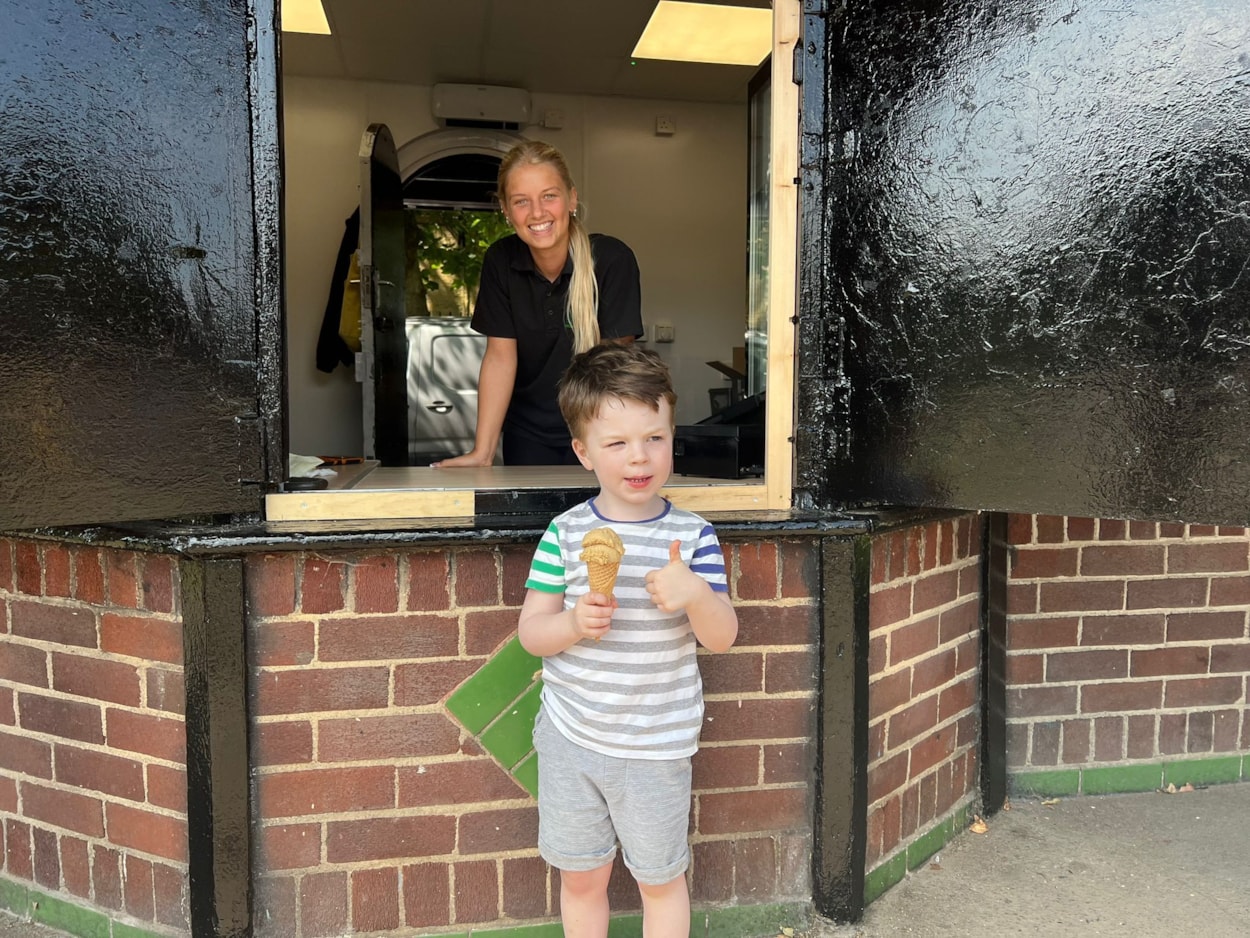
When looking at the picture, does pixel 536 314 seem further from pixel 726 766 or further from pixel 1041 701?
pixel 1041 701

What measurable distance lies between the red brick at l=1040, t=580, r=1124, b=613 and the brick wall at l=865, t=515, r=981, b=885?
1.37ft

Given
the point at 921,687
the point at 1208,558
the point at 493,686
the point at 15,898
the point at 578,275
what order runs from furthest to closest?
the point at 1208,558, the point at 578,275, the point at 921,687, the point at 15,898, the point at 493,686

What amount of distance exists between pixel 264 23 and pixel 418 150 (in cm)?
496

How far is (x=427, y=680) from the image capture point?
7.42 feet

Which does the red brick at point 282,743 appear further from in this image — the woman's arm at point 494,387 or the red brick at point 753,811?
the woman's arm at point 494,387

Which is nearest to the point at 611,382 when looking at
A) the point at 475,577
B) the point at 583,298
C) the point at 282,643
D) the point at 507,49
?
the point at 475,577

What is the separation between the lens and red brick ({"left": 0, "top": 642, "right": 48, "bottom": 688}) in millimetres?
2367

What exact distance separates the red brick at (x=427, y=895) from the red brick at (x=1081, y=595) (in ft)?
7.20

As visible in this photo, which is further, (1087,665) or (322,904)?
(1087,665)

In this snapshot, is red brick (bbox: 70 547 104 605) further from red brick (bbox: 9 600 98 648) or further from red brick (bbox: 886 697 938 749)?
red brick (bbox: 886 697 938 749)

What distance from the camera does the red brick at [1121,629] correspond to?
129 inches

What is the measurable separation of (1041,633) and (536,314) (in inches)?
82.6

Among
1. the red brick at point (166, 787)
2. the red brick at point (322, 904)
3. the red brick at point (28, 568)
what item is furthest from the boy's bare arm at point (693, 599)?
the red brick at point (28, 568)

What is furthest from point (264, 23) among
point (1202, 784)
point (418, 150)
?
point (418, 150)
